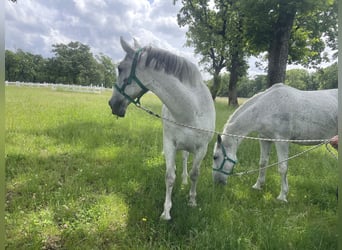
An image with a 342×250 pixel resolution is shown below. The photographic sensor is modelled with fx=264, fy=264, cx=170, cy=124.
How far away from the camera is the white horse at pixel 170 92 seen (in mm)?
2873

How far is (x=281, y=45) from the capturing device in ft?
24.8

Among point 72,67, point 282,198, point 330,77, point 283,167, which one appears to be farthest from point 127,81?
point 72,67

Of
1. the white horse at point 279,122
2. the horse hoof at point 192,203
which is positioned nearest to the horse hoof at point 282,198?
the white horse at point 279,122

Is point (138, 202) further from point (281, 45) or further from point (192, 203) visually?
point (281, 45)

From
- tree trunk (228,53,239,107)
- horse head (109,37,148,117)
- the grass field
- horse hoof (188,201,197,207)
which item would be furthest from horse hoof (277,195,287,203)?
tree trunk (228,53,239,107)

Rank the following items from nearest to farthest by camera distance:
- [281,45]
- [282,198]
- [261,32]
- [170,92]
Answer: [170,92], [282,198], [281,45], [261,32]

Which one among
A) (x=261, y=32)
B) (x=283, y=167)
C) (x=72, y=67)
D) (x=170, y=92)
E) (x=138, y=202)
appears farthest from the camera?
(x=72, y=67)

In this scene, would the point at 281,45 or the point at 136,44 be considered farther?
the point at 281,45

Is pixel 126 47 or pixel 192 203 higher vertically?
pixel 126 47

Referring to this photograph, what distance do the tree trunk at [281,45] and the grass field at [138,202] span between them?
2.60 metres

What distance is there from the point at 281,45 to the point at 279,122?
14.5ft

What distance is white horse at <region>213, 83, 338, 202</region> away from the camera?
4023mm

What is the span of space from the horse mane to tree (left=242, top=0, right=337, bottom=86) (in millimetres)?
4157

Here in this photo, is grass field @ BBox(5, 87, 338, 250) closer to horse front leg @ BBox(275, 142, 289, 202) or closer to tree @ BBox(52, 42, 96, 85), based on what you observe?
horse front leg @ BBox(275, 142, 289, 202)
